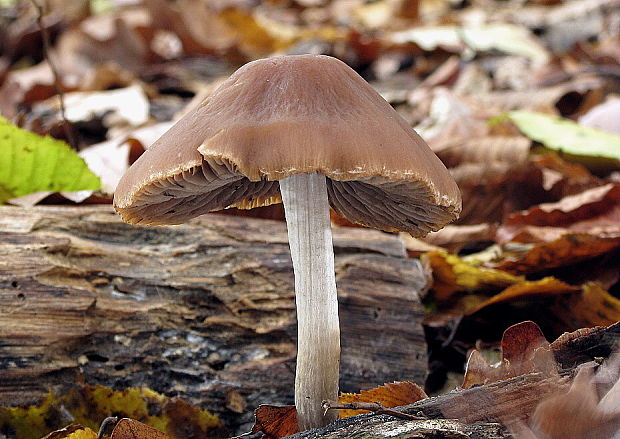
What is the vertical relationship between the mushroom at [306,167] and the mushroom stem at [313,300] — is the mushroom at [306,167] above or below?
above

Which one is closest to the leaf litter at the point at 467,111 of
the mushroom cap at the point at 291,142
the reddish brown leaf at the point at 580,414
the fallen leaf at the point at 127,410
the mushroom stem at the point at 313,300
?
the reddish brown leaf at the point at 580,414

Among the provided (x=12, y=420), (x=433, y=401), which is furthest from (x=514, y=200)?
(x=12, y=420)

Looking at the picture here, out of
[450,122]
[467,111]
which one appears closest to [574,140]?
[450,122]

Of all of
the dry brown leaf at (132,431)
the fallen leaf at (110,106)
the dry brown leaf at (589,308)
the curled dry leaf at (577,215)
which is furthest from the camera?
the fallen leaf at (110,106)

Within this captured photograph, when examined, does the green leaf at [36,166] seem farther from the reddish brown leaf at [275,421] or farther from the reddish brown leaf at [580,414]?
the reddish brown leaf at [580,414]

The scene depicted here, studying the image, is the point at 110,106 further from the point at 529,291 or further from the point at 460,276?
the point at 529,291

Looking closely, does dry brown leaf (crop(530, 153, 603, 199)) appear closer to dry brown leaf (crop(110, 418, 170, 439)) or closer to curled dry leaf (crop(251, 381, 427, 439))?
curled dry leaf (crop(251, 381, 427, 439))
